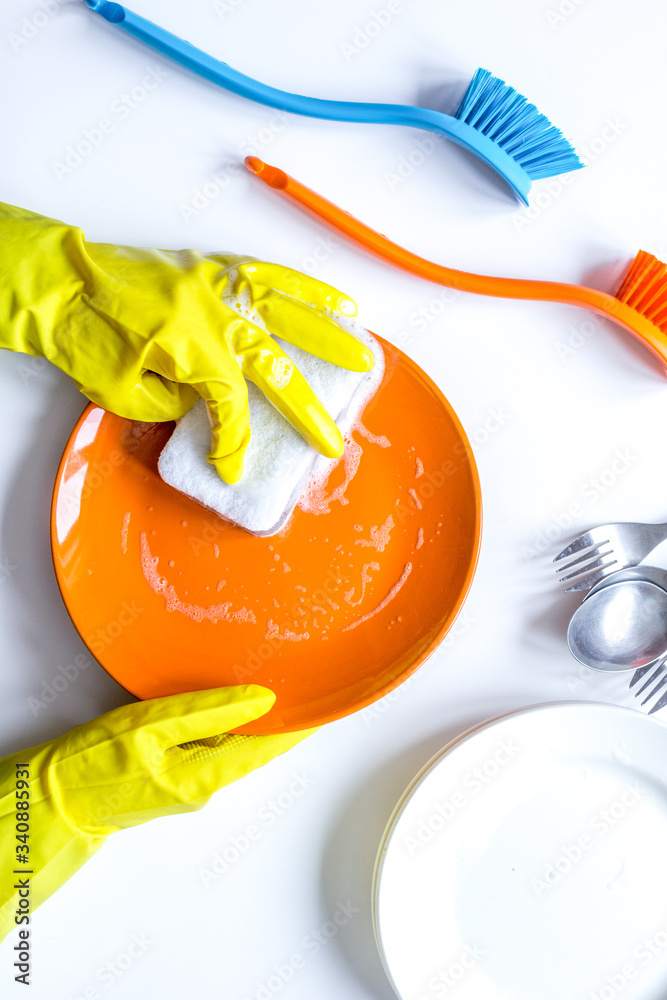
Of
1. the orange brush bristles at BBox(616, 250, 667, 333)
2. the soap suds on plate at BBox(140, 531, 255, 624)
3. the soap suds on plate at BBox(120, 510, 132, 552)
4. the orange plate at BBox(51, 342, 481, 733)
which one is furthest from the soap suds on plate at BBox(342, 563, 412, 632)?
the orange brush bristles at BBox(616, 250, 667, 333)

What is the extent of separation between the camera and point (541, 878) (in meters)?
0.72

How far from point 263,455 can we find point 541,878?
0.58 m

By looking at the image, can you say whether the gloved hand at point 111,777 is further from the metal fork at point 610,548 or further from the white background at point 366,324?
the metal fork at point 610,548

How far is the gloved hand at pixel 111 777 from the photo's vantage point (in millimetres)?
657

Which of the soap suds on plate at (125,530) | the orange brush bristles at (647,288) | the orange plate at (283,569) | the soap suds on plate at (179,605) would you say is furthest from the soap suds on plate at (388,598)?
the orange brush bristles at (647,288)

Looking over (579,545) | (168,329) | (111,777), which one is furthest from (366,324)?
(111,777)

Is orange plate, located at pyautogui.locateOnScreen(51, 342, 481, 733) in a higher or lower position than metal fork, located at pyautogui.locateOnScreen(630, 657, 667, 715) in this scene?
lower

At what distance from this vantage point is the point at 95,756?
2.20 feet

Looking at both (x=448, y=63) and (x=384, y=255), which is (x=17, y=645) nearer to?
(x=384, y=255)

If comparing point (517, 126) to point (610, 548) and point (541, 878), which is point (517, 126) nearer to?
point (610, 548)

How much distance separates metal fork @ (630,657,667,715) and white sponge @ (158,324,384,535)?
1.45 feet

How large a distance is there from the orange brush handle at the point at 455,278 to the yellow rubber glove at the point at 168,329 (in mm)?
98

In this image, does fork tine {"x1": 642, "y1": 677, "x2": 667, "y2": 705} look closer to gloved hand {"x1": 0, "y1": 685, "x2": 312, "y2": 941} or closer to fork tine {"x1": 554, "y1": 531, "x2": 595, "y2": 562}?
fork tine {"x1": 554, "y1": 531, "x2": 595, "y2": 562}

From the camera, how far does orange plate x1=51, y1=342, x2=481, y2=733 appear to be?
0.68m
